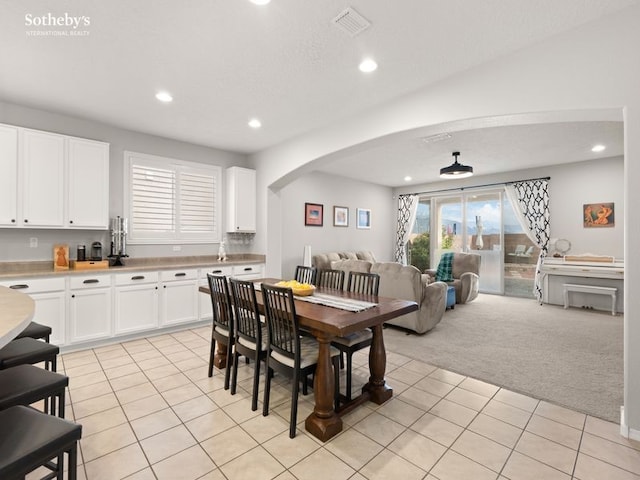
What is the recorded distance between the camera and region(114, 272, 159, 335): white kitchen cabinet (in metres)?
3.87

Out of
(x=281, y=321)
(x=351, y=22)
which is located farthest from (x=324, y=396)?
(x=351, y=22)

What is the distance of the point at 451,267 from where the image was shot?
6527mm

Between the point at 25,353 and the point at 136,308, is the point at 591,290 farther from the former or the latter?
the point at 25,353

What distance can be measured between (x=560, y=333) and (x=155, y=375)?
206 inches

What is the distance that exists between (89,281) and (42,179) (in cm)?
128

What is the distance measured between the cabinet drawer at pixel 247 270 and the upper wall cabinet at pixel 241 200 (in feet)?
2.13

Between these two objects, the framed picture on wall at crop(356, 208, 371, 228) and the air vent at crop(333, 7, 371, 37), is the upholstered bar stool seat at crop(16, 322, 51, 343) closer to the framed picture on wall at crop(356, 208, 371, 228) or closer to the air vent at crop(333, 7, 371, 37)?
the air vent at crop(333, 7, 371, 37)

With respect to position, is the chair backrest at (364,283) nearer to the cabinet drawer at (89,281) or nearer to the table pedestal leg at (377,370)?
the table pedestal leg at (377,370)

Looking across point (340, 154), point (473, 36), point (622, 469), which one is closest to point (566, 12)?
point (473, 36)

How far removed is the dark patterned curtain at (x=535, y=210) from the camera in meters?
6.48

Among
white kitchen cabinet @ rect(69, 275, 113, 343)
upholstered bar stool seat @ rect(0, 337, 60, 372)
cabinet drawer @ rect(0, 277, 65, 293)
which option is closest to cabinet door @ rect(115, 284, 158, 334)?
white kitchen cabinet @ rect(69, 275, 113, 343)

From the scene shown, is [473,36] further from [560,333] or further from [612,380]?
[560,333]

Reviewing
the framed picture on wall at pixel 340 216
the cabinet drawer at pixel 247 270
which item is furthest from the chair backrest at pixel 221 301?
the framed picture on wall at pixel 340 216

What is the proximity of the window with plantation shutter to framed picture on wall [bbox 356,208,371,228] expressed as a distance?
3.90 m
